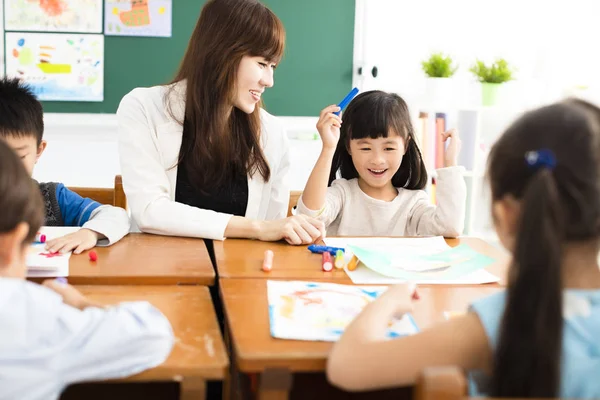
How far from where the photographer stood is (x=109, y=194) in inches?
87.8

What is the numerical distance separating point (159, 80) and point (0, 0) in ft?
2.73

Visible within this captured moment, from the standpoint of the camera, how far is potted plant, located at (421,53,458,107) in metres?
3.74

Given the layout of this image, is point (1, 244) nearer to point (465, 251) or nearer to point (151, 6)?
point (465, 251)

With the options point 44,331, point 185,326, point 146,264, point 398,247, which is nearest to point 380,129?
point 398,247

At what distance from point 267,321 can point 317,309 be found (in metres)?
0.11

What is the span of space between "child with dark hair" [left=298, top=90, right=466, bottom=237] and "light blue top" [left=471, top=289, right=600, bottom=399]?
109 cm

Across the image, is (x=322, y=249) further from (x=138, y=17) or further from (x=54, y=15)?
(x=54, y=15)

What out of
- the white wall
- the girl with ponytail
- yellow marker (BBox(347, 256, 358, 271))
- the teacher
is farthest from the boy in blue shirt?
the white wall

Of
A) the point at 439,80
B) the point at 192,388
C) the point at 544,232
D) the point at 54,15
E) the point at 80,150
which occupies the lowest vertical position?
the point at 192,388

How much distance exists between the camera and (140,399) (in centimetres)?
136

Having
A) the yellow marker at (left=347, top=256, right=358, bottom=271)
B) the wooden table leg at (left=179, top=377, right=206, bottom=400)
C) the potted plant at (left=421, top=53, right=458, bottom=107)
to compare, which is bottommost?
the wooden table leg at (left=179, top=377, right=206, bottom=400)

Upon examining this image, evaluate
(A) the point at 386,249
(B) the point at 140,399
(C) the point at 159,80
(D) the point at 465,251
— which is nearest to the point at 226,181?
(A) the point at 386,249

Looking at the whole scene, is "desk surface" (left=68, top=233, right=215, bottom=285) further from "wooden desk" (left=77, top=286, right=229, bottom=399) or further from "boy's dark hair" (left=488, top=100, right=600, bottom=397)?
"boy's dark hair" (left=488, top=100, right=600, bottom=397)

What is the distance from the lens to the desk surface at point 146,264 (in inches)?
57.6
